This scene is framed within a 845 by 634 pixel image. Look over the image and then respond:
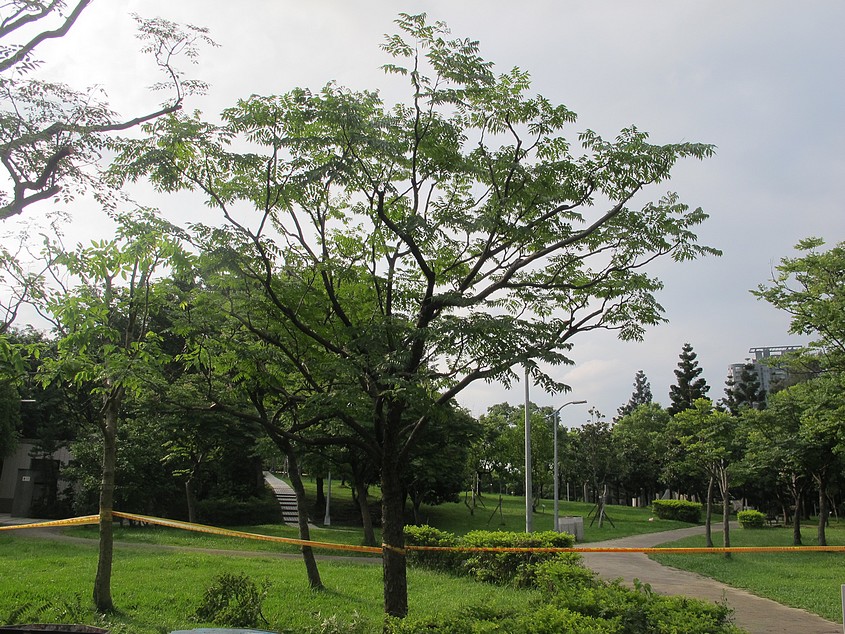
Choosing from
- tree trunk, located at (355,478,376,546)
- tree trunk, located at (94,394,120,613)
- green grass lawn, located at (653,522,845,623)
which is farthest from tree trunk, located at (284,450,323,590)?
tree trunk, located at (355,478,376,546)

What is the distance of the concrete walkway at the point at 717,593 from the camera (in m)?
10.3

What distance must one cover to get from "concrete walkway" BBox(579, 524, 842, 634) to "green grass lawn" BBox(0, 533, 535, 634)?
11.8 ft

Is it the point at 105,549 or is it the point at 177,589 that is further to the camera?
the point at 177,589

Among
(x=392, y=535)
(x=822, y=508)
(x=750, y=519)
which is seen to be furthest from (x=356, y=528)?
(x=392, y=535)

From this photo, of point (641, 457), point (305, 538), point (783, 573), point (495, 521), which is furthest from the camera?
point (641, 457)

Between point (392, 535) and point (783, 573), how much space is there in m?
13.4

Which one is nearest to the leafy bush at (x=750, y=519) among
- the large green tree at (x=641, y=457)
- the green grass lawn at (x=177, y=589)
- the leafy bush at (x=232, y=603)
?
the large green tree at (x=641, y=457)

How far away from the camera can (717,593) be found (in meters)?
13.9

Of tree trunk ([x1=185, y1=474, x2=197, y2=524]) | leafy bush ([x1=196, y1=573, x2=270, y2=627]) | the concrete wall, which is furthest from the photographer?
the concrete wall

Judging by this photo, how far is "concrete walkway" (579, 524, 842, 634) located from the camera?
10.3 metres

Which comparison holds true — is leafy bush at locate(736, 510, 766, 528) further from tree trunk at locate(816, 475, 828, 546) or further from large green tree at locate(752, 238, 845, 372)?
large green tree at locate(752, 238, 845, 372)

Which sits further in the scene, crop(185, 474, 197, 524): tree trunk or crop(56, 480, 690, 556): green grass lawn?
crop(185, 474, 197, 524): tree trunk

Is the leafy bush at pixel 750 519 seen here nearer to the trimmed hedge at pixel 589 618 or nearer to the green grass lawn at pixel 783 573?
the green grass lawn at pixel 783 573

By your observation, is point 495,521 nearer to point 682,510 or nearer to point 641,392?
point 682,510
